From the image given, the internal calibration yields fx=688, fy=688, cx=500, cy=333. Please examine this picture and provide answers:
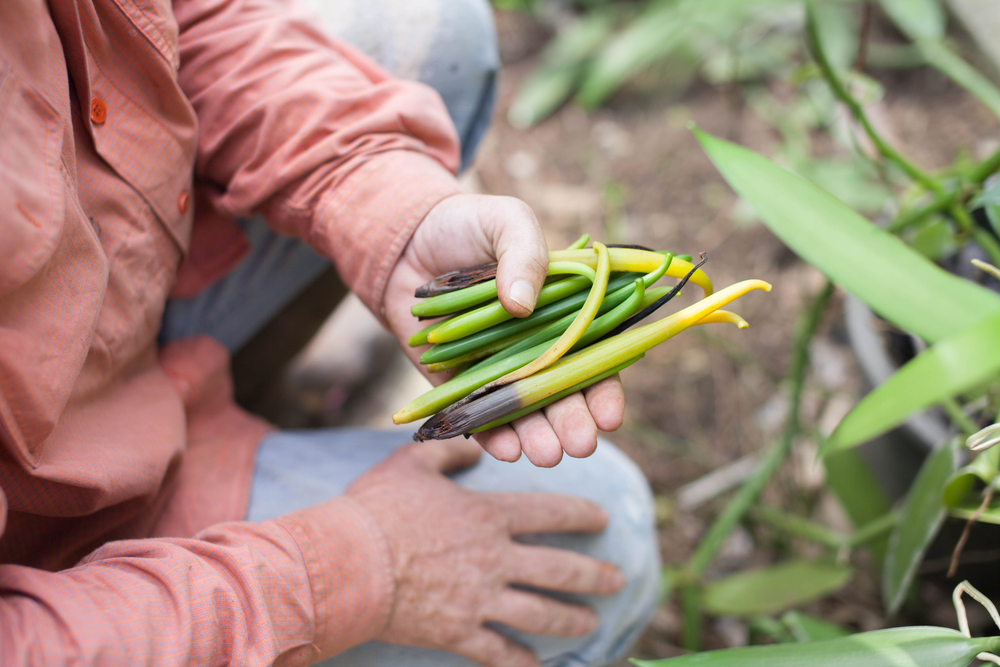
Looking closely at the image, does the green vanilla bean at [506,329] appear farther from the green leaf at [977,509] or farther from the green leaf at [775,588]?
the green leaf at [775,588]

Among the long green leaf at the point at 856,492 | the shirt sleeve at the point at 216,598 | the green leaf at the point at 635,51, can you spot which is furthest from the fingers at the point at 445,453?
the green leaf at the point at 635,51

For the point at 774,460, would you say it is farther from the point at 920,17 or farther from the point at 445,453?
the point at 920,17

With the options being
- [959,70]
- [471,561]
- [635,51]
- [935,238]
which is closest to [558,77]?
[635,51]

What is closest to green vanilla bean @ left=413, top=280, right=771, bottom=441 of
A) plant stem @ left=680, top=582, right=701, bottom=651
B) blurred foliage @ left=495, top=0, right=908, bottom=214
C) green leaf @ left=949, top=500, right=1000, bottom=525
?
green leaf @ left=949, top=500, right=1000, bottom=525

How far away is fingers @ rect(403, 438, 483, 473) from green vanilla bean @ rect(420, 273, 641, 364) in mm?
180

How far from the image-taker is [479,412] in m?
0.67

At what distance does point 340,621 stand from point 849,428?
52 cm

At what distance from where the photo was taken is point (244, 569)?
2.05 feet

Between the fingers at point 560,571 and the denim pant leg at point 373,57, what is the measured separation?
1.82 feet

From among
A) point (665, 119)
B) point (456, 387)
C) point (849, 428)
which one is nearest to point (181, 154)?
point (456, 387)

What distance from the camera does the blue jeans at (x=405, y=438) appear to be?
862 millimetres

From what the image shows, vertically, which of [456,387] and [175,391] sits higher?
[456,387]

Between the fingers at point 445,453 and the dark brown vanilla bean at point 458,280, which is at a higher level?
the dark brown vanilla bean at point 458,280

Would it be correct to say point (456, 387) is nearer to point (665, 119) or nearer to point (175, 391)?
point (175, 391)
